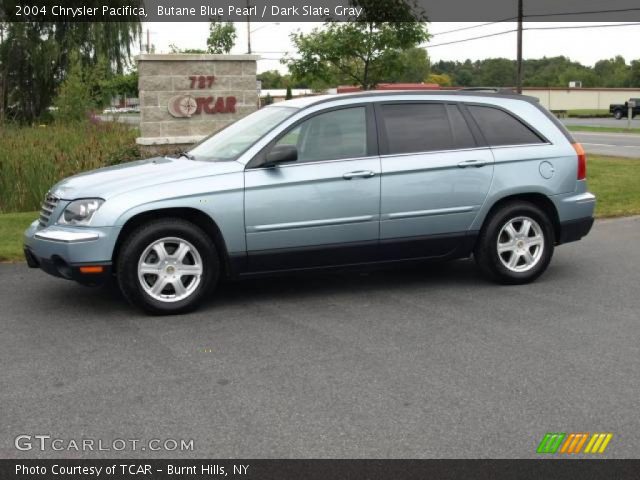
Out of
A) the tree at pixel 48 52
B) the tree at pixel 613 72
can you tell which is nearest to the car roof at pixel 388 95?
the tree at pixel 48 52

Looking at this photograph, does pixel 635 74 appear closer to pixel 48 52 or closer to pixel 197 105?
pixel 48 52

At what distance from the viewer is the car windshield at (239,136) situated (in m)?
6.85

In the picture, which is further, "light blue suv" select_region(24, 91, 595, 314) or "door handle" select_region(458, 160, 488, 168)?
"door handle" select_region(458, 160, 488, 168)

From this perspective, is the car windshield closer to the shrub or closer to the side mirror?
the side mirror

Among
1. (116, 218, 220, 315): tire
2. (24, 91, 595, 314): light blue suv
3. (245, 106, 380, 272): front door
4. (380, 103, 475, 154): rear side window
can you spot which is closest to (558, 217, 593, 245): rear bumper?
(24, 91, 595, 314): light blue suv

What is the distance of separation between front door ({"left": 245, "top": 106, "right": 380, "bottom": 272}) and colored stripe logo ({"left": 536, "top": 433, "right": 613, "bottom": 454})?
3.02 m

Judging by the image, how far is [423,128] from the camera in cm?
715

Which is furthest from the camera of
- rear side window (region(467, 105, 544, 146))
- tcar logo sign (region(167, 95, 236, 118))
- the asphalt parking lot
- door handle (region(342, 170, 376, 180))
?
tcar logo sign (region(167, 95, 236, 118))

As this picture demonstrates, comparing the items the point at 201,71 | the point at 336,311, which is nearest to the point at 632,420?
the point at 336,311

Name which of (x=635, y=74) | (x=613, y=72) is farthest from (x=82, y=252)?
(x=613, y=72)

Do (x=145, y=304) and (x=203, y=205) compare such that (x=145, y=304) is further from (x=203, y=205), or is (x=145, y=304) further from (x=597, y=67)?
(x=597, y=67)

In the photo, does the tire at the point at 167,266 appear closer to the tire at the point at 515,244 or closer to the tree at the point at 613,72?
the tire at the point at 515,244

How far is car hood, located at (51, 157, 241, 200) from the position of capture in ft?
20.7

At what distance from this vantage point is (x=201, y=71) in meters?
14.5
